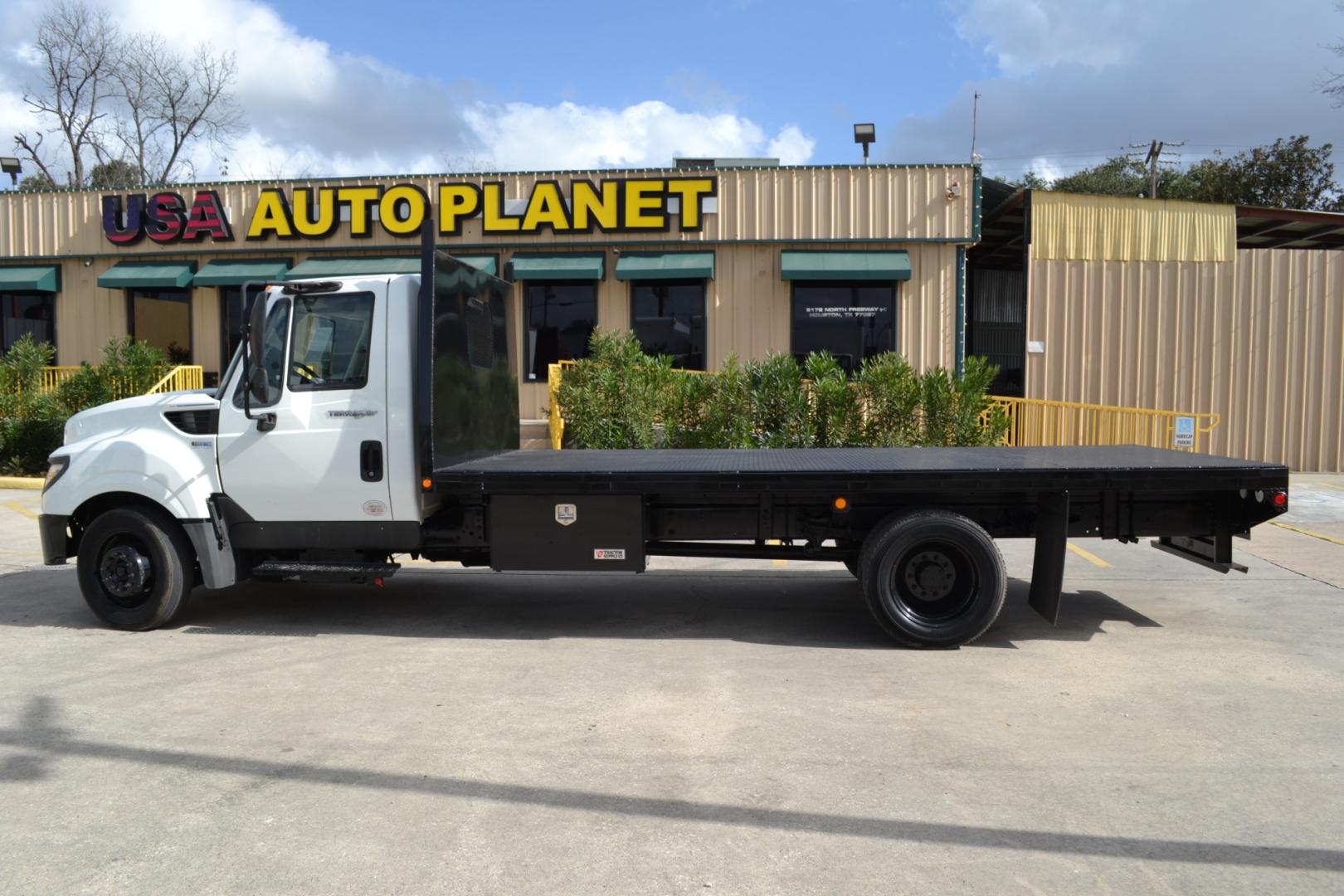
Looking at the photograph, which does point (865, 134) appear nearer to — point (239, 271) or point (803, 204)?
point (803, 204)

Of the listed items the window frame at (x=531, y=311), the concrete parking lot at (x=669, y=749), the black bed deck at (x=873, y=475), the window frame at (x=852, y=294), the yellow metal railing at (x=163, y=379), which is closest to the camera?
the concrete parking lot at (x=669, y=749)

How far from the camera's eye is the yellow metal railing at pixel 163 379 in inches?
678

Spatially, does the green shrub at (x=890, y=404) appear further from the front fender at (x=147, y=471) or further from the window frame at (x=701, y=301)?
the front fender at (x=147, y=471)

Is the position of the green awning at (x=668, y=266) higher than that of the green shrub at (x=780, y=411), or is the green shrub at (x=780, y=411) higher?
the green awning at (x=668, y=266)

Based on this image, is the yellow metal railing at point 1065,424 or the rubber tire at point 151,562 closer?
the rubber tire at point 151,562

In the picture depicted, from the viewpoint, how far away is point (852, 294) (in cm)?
1850

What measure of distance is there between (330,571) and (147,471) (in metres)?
1.49

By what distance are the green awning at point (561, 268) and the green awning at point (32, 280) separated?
1002 cm

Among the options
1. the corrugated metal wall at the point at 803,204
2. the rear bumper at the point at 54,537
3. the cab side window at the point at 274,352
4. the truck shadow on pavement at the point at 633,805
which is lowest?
the truck shadow on pavement at the point at 633,805

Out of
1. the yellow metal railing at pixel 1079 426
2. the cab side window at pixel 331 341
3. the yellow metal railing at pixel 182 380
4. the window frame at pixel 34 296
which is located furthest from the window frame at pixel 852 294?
the window frame at pixel 34 296

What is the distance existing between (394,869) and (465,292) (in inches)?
178

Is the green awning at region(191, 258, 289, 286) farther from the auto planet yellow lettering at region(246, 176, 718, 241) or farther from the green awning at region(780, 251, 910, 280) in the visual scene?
the green awning at region(780, 251, 910, 280)

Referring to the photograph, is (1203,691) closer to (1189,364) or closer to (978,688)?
(978,688)

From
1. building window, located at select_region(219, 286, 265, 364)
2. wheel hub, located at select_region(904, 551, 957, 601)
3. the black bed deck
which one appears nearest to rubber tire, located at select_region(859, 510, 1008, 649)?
wheel hub, located at select_region(904, 551, 957, 601)
